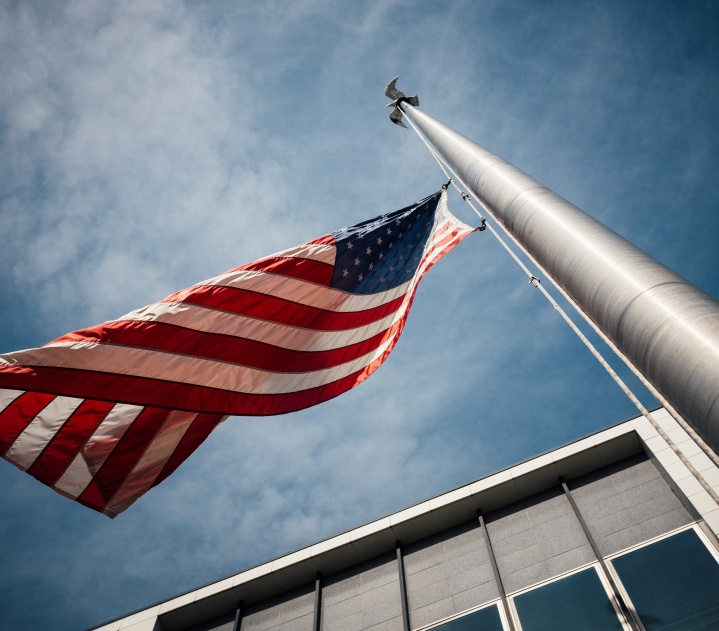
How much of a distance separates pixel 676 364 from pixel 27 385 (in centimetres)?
620

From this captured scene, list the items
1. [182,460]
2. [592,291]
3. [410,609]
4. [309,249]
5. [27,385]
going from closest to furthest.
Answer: [592,291] < [27,385] < [182,460] < [309,249] < [410,609]

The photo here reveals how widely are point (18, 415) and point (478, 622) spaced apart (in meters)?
9.35

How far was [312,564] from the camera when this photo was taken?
13.2 meters

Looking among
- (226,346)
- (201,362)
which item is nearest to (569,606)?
(226,346)

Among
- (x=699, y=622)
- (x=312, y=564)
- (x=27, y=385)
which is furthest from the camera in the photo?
(x=312, y=564)

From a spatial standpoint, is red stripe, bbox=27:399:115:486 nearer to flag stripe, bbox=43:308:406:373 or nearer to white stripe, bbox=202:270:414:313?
flag stripe, bbox=43:308:406:373

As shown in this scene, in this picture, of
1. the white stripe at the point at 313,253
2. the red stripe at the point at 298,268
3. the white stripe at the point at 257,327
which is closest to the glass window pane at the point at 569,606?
the white stripe at the point at 257,327

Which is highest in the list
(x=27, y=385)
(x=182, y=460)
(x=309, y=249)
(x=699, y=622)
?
(x=309, y=249)

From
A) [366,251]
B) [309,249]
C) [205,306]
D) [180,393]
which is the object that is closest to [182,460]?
[180,393]

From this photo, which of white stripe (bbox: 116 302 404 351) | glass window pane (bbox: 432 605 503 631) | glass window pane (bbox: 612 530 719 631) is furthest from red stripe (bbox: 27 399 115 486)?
glass window pane (bbox: 612 530 719 631)

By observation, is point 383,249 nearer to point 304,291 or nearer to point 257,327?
point 304,291

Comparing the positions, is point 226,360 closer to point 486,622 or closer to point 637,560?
point 486,622

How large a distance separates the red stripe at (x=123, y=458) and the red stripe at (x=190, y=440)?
413 millimetres

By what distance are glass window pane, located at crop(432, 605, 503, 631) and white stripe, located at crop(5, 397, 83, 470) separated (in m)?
8.64
